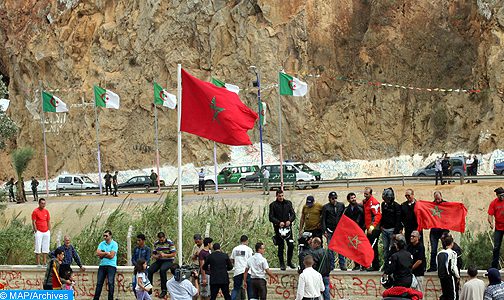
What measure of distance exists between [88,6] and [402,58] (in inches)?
811

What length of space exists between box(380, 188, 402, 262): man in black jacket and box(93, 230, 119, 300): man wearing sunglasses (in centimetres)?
575

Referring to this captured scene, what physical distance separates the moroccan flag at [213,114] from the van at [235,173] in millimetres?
31380

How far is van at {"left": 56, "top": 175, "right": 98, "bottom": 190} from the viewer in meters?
54.3

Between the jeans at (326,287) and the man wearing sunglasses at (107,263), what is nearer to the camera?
the jeans at (326,287)

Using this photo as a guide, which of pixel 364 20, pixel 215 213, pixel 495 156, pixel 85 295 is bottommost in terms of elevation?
Answer: pixel 85 295

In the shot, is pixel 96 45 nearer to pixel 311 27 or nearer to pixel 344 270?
pixel 311 27

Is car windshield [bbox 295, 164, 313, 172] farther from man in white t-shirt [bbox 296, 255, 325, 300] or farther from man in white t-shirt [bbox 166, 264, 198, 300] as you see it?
man in white t-shirt [bbox 296, 255, 325, 300]

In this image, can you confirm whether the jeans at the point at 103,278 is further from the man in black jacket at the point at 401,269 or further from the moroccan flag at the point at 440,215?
the man in black jacket at the point at 401,269

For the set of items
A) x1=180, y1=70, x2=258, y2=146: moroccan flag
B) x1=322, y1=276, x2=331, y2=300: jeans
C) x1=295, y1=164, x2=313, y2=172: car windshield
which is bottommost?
x1=322, y1=276, x2=331, y2=300: jeans

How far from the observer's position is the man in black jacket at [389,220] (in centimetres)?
1906

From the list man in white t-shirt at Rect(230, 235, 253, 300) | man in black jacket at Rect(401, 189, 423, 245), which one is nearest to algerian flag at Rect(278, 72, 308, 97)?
man in black jacket at Rect(401, 189, 423, 245)

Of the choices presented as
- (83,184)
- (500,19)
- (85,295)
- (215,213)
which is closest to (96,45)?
(83,184)

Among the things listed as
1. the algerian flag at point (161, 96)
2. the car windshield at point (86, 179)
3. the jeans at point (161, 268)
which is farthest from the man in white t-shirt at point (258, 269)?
the car windshield at point (86, 179)

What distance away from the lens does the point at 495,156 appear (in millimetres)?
48312
